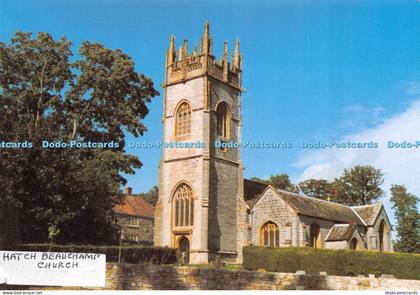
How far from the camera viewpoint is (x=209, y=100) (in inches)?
1448

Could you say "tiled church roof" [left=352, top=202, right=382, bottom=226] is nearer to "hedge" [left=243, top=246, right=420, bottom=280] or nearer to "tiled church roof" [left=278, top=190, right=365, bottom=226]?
"tiled church roof" [left=278, top=190, right=365, bottom=226]

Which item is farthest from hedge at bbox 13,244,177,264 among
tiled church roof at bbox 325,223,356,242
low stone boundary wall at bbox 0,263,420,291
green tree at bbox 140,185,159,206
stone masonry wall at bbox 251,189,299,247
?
green tree at bbox 140,185,159,206

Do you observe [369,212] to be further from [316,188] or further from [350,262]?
[350,262]

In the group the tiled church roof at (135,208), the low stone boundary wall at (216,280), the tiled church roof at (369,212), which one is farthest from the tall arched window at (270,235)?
the tiled church roof at (135,208)

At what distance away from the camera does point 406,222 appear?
142 feet

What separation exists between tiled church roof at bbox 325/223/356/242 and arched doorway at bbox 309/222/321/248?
2.57 ft

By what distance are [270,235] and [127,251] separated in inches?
498

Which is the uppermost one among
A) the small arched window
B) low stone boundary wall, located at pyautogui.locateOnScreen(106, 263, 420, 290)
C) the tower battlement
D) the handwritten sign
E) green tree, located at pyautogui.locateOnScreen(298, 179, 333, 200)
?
the tower battlement

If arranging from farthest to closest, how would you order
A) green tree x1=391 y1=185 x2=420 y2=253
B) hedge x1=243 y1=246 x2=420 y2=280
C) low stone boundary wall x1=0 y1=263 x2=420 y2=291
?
green tree x1=391 y1=185 x2=420 y2=253
hedge x1=243 y1=246 x2=420 y2=280
low stone boundary wall x1=0 y1=263 x2=420 y2=291

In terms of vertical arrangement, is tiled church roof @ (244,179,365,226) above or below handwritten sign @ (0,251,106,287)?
above

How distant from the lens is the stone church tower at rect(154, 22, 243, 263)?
35.5 m

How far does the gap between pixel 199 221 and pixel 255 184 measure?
8185 millimetres

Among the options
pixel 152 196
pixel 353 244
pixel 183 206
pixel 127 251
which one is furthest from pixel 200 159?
pixel 152 196

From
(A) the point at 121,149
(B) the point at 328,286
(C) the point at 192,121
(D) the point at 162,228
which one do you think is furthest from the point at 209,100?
(B) the point at 328,286
